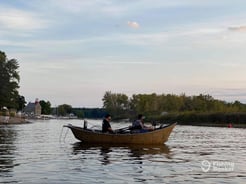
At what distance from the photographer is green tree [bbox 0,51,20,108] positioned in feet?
314

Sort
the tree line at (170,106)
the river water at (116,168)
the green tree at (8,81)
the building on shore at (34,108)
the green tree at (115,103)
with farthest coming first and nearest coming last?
the building on shore at (34,108)
the green tree at (115,103)
the tree line at (170,106)
the green tree at (8,81)
the river water at (116,168)

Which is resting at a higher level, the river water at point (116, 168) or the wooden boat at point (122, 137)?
the wooden boat at point (122, 137)

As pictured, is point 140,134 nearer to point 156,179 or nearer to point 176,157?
point 176,157

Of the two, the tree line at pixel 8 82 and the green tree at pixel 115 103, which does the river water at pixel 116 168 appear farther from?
the green tree at pixel 115 103

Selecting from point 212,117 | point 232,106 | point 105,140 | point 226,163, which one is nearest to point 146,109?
point 232,106

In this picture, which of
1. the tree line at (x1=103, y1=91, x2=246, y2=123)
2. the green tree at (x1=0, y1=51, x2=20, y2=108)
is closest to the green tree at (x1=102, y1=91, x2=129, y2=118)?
the tree line at (x1=103, y1=91, x2=246, y2=123)

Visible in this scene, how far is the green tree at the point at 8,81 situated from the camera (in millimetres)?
95562

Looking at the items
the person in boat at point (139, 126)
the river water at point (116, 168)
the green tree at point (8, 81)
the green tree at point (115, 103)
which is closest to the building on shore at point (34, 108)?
the green tree at point (115, 103)

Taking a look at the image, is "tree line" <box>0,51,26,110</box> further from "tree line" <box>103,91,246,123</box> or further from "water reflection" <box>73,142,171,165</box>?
"water reflection" <box>73,142,171,165</box>

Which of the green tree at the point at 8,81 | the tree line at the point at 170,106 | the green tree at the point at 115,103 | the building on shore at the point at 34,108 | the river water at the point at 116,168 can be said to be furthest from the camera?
the building on shore at the point at 34,108

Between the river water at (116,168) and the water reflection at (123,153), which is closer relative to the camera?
the river water at (116,168)

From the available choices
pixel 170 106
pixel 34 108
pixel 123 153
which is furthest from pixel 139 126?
pixel 34 108

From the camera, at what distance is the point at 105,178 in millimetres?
15688

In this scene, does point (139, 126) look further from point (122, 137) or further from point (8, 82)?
point (8, 82)
